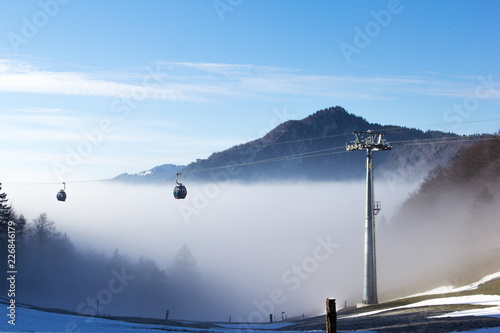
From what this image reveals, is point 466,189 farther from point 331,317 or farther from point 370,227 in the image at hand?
point 331,317

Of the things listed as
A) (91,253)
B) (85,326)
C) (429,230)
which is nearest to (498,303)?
(85,326)

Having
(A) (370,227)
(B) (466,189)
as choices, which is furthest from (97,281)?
(A) (370,227)

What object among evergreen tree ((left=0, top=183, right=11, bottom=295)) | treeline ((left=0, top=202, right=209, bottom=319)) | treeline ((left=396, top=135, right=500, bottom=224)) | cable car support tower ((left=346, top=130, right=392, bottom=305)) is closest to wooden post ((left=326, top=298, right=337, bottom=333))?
cable car support tower ((left=346, top=130, right=392, bottom=305))

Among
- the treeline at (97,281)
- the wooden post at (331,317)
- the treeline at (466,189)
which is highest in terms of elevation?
the treeline at (466,189)

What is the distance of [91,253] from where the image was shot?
576 ft

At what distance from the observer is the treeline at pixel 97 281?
391 ft

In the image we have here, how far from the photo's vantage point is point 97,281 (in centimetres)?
14438

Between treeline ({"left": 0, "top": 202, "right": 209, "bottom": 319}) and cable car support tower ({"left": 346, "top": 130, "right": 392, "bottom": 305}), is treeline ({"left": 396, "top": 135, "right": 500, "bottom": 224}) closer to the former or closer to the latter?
cable car support tower ({"left": 346, "top": 130, "right": 392, "bottom": 305})

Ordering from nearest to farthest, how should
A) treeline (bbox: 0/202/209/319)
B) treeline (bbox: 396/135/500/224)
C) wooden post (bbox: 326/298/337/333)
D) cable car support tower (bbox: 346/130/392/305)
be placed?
wooden post (bbox: 326/298/337/333) → cable car support tower (bbox: 346/130/392/305) → treeline (bbox: 396/135/500/224) → treeline (bbox: 0/202/209/319)

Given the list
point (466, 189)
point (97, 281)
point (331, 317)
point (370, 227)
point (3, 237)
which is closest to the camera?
point (331, 317)

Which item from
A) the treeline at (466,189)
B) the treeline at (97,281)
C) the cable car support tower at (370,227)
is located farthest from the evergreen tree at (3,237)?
the treeline at (466,189)

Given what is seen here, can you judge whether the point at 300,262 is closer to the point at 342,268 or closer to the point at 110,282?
the point at 342,268

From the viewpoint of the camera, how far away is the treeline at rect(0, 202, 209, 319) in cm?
11931

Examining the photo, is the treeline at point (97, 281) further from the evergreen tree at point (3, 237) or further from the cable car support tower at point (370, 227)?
the cable car support tower at point (370, 227)
